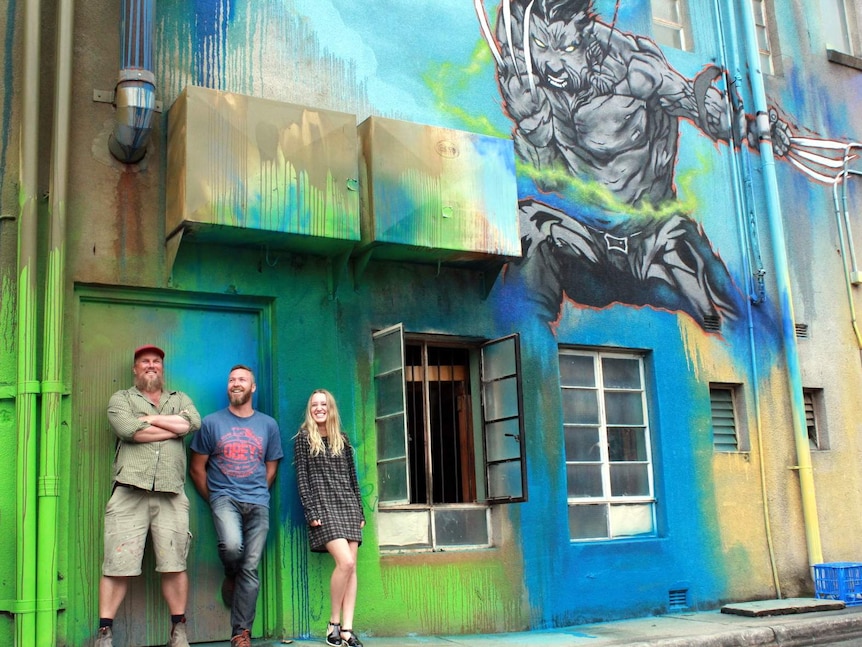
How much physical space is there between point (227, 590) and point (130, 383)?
1646 mm

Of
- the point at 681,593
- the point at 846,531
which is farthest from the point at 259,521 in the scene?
the point at 846,531

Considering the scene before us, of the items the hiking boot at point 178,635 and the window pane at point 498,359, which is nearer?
the hiking boot at point 178,635

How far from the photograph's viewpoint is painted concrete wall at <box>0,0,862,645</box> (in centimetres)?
737

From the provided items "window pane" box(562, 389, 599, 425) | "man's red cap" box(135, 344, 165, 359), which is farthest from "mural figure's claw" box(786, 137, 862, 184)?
"man's red cap" box(135, 344, 165, 359)

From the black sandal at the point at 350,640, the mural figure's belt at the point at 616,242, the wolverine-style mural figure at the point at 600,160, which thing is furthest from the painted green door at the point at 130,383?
the mural figure's belt at the point at 616,242

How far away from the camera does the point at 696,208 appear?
10414 millimetres

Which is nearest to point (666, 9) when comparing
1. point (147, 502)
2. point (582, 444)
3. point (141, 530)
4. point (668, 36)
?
point (668, 36)

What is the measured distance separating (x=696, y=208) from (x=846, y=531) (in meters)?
3.69

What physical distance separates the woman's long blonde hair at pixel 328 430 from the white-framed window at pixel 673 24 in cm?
602

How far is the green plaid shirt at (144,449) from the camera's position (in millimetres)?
6727

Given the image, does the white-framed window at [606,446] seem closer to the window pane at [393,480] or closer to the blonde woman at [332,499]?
the window pane at [393,480]

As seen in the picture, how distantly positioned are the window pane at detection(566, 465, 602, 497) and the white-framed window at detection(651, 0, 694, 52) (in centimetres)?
484

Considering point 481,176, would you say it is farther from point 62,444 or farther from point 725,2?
point 725,2

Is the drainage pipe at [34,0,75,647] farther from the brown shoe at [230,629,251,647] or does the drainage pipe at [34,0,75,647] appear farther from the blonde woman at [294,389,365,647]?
the blonde woman at [294,389,365,647]
